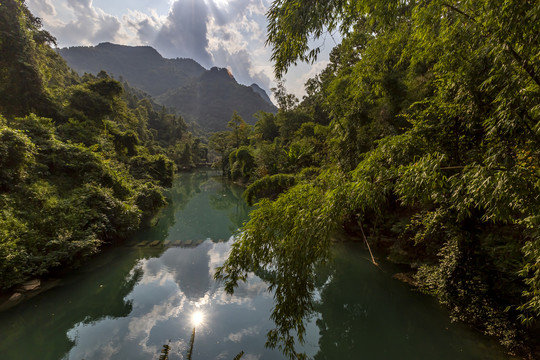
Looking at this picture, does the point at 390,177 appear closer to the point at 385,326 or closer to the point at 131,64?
the point at 385,326

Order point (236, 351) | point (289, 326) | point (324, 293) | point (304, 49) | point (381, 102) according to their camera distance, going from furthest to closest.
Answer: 1. point (381, 102)
2. point (324, 293)
3. point (236, 351)
4. point (289, 326)
5. point (304, 49)

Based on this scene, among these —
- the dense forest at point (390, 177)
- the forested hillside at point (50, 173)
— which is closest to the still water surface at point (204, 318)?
the dense forest at point (390, 177)

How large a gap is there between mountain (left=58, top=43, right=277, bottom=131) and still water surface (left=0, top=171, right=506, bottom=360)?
12057cm

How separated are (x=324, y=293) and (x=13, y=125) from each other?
13.8 m

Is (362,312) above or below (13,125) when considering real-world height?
below

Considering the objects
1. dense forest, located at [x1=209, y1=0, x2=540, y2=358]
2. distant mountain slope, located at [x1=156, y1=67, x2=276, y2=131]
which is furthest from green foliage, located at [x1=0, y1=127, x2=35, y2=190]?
distant mountain slope, located at [x1=156, y1=67, x2=276, y2=131]

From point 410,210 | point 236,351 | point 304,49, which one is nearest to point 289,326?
point 236,351

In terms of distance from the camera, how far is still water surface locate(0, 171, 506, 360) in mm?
4832

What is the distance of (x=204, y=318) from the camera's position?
5867 mm

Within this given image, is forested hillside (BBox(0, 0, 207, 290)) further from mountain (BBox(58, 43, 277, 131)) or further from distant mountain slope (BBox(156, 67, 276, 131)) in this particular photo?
mountain (BBox(58, 43, 277, 131))

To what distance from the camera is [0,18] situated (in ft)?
34.3

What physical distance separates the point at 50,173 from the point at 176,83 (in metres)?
188

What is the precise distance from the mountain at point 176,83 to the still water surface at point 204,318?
120574 mm

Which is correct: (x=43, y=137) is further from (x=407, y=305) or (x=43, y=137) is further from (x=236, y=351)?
(x=407, y=305)
